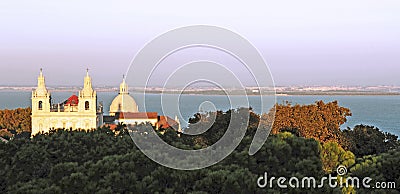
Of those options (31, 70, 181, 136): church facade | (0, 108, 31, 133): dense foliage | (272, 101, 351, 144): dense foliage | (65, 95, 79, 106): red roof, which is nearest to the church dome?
(65, 95, 79, 106): red roof

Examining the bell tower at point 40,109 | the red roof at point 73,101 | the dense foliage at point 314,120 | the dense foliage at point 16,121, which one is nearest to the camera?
the dense foliage at point 314,120

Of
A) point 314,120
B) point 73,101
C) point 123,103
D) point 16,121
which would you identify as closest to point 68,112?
point 73,101

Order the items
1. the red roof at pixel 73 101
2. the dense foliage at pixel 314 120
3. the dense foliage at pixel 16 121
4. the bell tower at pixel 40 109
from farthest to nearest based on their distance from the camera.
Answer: the dense foliage at pixel 16 121 → the red roof at pixel 73 101 → the bell tower at pixel 40 109 → the dense foliage at pixel 314 120

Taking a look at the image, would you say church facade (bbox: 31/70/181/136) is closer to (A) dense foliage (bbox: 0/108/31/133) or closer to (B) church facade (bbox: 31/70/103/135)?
(B) church facade (bbox: 31/70/103/135)

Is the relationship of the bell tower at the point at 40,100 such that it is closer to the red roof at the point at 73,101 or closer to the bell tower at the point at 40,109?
the bell tower at the point at 40,109

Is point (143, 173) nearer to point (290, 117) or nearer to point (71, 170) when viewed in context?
point (71, 170)

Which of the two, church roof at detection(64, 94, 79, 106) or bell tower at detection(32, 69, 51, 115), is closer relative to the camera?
bell tower at detection(32, 69, 51, 115)

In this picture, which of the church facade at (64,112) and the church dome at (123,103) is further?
the church dome at (123,103)

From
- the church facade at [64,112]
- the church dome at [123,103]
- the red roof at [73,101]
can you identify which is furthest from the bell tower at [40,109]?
→ the church dome at [123,103]

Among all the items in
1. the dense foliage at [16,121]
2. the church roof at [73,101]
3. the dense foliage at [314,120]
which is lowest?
the dense foliage at [314,120]
